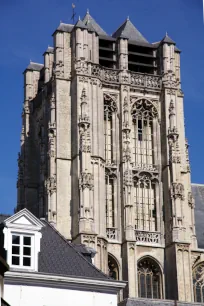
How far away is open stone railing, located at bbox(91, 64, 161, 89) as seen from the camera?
5847 centimetres

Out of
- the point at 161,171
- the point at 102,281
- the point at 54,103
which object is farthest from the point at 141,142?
the point at 102,281

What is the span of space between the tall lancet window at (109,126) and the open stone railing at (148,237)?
4.69m

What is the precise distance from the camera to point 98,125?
56.9 m

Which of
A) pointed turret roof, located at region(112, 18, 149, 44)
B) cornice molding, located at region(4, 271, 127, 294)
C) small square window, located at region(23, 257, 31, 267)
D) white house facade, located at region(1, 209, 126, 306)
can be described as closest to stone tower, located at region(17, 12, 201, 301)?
pointed turret roof, located at region(112, 18, 149, 44)

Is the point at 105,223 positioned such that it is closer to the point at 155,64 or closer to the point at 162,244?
the point at 162,244

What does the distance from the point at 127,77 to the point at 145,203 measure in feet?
25.9

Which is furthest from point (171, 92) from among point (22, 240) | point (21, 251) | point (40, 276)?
point (40, 276)

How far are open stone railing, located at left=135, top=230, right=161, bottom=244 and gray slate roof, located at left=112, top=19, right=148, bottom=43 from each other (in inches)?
513

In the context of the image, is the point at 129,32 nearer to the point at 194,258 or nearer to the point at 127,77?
the point at 127,77

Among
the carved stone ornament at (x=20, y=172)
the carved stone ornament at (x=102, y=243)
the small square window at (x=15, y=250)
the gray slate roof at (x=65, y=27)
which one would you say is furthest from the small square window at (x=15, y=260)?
the carved stone ornament at (x=20, y=172)

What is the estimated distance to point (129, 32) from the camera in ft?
208

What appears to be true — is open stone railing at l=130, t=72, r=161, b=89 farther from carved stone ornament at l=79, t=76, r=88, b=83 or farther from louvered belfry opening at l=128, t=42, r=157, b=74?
carved stone ornament at l=79, t=76, r=88, b=83

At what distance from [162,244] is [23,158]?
11225 millimetres

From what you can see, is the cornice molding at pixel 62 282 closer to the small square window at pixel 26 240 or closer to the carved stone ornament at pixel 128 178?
the small square window at pixel 26 240
